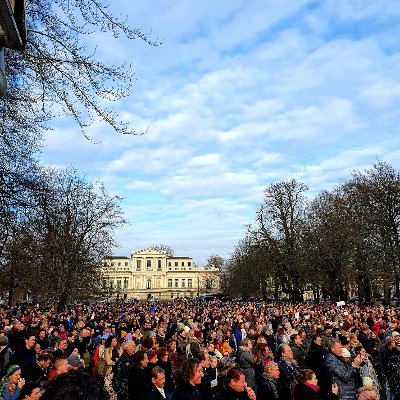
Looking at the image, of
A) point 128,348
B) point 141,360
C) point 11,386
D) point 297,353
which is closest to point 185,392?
point 141,360

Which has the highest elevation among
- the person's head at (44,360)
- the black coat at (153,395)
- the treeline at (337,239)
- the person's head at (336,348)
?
the treeline at (337,239)

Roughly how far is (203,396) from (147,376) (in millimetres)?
890

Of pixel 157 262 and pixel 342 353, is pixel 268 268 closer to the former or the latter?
pixel 342 353

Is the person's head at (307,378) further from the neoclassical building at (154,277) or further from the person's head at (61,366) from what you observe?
the neoclassical building at (154,277)

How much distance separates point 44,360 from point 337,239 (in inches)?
1310

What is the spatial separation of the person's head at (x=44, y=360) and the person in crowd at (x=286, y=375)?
4138mm

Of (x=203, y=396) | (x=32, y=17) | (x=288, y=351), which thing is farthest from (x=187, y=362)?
(x=32, y=17)

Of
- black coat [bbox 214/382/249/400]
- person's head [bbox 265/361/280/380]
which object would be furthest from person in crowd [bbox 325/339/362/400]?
black coat [bbox 214/382/249/400]

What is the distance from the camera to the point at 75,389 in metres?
1.66

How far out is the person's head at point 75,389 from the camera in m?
1.63

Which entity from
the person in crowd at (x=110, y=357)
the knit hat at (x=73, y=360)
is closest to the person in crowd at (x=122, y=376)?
the person in crowd at (x=110, y=357)

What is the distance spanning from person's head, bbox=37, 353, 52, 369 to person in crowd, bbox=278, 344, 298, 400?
13.6 feet

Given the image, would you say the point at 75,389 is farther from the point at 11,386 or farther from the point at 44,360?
the point at 44,360

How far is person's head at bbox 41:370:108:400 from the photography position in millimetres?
1634
